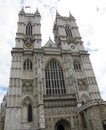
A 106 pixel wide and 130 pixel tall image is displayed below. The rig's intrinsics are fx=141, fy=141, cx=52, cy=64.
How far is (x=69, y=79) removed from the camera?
23.4m

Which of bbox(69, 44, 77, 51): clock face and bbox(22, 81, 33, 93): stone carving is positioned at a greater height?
bbox(69, 44, 77, 51): clock face

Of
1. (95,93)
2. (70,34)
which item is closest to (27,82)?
(95,93)

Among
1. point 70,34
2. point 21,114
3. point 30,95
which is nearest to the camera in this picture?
point 21,114

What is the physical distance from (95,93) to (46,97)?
802 centimetres

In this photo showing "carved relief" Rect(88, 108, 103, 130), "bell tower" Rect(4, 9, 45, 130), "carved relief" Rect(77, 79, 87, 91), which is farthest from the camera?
"carved relief" Rect(77, 79, 87, 91)

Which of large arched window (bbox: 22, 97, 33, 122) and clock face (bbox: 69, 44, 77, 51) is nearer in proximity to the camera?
large arched window (bbox: 22, 97, 33, 122)

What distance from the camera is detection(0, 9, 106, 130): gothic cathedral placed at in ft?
60.5

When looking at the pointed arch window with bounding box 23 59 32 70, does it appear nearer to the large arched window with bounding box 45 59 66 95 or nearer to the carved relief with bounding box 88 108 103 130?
the large arched window with bounding box 45 59 66 95

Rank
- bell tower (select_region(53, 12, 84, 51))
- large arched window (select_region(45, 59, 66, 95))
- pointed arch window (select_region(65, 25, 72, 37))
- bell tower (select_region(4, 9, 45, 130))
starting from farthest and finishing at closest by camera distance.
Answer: pointed arch window (select_region(65, 25, 72, 37)) → bell tower (select_region(53, 12, 84, 51)) → large arched window (select_region(45, 59, 66, 95)) → bell tower (select_region(4, 9, 45, 130))

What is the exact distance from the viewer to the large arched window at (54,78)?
22.6 metres

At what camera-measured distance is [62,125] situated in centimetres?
2023

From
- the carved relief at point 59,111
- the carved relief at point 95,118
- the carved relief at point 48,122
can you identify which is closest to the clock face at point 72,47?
the carved relief at point 59,111

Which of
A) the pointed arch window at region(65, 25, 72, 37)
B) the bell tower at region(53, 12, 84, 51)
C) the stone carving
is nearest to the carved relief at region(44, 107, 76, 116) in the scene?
the stone carving

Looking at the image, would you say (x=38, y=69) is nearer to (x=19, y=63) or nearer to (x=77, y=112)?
(x=19, y=63)
